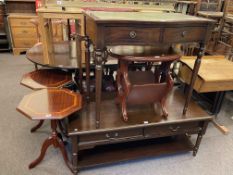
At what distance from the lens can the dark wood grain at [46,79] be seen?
1762mm

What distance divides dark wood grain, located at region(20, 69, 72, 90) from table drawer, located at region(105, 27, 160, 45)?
0.83 metres

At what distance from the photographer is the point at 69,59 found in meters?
2.23

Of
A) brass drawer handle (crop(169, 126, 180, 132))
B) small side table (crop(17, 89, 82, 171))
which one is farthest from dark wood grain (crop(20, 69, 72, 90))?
brass drawer handle (crop(169, 126, 180, 132))

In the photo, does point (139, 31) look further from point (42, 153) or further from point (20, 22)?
point (20, 22)

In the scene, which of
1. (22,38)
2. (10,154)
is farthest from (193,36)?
(22,38)

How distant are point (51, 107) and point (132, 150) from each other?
2.45ft

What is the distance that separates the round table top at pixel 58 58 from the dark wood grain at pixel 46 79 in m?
0.08

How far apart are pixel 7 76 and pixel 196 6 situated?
11.1 ft

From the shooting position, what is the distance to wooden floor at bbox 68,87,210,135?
1416 millimetres

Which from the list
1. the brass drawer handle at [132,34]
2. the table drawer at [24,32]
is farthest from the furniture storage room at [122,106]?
the table drawer at [24,32]

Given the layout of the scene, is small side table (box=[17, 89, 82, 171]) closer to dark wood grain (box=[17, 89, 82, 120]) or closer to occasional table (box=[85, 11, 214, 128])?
dark wood grain (box=[17, 89, 82, 120])

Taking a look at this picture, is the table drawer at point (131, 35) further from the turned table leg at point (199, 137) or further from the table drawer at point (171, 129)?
the turned table leg at point (199, 137)

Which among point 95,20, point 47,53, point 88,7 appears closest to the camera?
point 95,20

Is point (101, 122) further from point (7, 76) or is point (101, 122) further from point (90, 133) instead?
point (7, 76)
